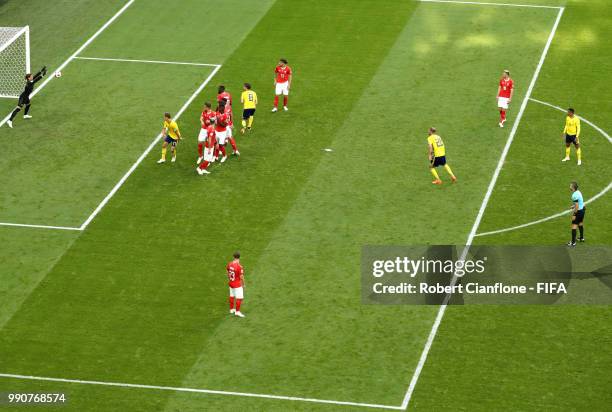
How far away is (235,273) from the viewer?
35.7 metres

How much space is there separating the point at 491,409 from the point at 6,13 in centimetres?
3179

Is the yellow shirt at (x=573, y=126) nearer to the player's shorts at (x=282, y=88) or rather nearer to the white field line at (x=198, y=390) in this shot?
the player's shorts at (x=282, y=88)

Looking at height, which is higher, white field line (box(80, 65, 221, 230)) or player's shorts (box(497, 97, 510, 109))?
player's shorts (box(497, 97, 510, 109))

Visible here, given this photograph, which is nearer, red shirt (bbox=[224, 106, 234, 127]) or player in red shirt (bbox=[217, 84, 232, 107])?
red shirt (bbox=[224, 106, 234, 127])

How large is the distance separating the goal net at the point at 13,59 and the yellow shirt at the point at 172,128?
8.00 meters

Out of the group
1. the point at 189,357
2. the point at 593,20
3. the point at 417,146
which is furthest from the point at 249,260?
the point at 593,20

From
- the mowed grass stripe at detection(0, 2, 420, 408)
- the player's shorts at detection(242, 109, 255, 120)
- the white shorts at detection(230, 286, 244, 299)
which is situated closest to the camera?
the mowed grass stripe at detection(0, 2, 420, 408)

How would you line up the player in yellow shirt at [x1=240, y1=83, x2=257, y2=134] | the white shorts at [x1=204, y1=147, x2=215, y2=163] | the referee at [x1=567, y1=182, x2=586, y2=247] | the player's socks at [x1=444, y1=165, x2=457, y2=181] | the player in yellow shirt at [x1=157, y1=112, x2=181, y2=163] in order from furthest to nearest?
1. the player in yellow shirt at [x1=240, y1=83, x2=257, y2=134]
2. the white shorts at [x1=204, y1=147, x2=215, y2=163]
3. the player in yellow shirt at [x1=157, y1=112, x2=181, y2=163]
4. the player's socks at [x1=444, y1=165, x2=457, y2=181]
5. the referee at [x1=567, y1=182, x2=586, y2=247]

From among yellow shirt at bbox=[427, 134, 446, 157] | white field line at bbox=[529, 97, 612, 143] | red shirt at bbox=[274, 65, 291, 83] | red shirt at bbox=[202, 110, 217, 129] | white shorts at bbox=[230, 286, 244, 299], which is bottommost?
white shorts at bbox=[230, 286, 244, 299]

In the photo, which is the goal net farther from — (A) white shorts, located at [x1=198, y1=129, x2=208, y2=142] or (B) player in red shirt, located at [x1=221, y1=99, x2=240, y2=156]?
(B) player in red shirt, located at [x1=221, y1=99, x2=240, y2=156]

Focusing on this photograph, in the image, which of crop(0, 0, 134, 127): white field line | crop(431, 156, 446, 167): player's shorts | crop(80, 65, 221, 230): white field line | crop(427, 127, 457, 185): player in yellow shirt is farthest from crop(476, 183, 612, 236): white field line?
crop(0, 0, 134, 127): white field line

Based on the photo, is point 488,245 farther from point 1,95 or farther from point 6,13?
point 6,13

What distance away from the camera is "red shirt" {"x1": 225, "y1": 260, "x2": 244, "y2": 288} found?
35594 millimetres

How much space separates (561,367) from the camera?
33750 millimetres
